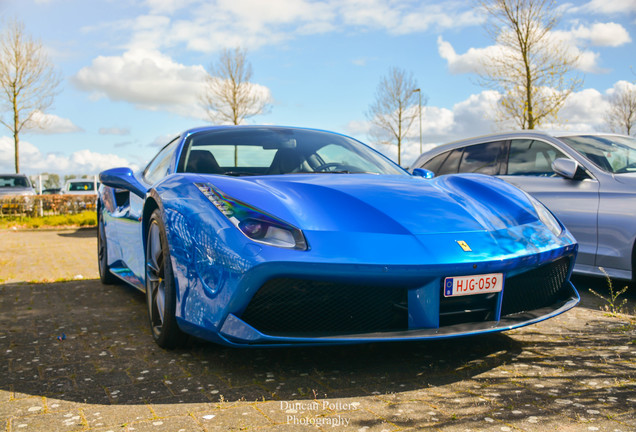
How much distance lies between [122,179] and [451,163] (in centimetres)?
379

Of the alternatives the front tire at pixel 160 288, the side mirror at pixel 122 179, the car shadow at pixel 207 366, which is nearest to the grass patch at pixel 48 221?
the side mirror at pixel 122 179

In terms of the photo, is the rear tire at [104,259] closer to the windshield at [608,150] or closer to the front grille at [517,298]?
the front grille at [517,298]

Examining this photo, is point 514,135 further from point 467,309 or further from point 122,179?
point 122,179

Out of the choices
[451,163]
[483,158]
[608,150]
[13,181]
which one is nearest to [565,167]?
[608,150]

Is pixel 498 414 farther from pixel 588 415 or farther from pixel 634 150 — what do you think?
pixel 634 150

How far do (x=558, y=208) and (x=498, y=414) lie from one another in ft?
11.4

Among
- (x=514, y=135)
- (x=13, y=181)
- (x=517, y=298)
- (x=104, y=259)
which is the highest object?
(x=514, y=135)

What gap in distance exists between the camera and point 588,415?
7.47ft

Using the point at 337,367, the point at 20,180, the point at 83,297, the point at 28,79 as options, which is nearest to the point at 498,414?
the point at 337,367

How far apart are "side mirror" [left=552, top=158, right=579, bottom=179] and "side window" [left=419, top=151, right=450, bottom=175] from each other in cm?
165

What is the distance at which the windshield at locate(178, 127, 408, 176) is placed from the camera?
3.72m

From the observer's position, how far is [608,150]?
5457 mm

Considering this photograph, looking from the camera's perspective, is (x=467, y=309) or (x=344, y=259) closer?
(x=344, y=259)

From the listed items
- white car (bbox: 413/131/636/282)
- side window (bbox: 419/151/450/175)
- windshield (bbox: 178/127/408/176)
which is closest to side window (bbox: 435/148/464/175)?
side window (bbox: 419/151/450/175)
